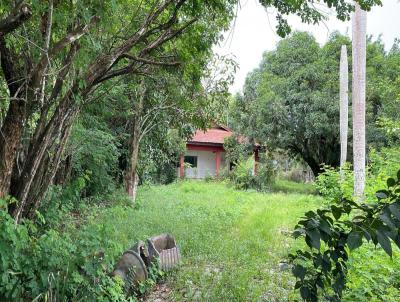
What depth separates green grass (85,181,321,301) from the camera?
15.8 ft

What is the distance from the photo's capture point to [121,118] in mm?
12336

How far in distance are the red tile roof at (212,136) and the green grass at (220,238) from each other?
34.1 feet

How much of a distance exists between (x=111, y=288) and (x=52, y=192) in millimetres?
2251

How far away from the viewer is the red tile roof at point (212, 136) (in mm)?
23531

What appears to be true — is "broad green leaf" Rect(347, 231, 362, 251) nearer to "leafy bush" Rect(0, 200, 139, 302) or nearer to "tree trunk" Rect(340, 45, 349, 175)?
"leafy bush" Rect(0, 200, 139, 302)

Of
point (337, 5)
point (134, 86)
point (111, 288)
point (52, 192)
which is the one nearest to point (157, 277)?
point (111, 288)

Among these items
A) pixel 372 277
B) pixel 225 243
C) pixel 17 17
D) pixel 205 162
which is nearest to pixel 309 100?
pixel 205 162

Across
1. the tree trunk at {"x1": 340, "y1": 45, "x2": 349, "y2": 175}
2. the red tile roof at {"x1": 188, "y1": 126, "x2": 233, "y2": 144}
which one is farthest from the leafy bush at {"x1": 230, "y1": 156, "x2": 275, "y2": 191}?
the tree trunk at {"x1": 340, "y1": 45, "x2": 349, "y2": 175}

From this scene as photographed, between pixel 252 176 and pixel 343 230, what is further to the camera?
pixel 252 176

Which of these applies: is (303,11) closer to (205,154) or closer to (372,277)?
(372,277)

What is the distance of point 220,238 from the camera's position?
24.2ft

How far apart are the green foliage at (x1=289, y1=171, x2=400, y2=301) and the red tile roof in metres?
20.7

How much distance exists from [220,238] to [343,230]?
5.64m

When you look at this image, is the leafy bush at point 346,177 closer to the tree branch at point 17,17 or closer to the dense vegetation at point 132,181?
the dense vegetation at point 132,181
